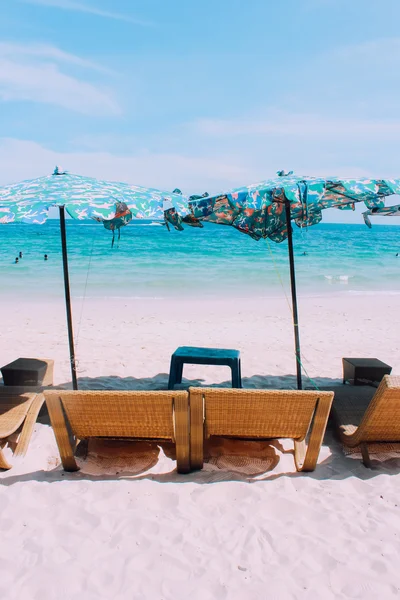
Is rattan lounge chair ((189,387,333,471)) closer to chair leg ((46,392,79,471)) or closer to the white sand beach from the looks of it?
the white sand beach

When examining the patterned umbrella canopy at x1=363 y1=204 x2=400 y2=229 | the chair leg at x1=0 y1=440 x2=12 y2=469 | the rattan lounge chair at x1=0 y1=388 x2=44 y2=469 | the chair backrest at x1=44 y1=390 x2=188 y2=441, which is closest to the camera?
the chair backrest at x1=44 y1=390 x2=188 y2=441

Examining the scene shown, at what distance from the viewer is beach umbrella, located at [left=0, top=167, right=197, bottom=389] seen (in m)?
3.62

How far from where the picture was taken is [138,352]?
7234 mm

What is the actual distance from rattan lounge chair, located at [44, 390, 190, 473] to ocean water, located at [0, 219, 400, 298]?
4.79 meters

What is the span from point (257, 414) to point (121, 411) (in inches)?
37.1

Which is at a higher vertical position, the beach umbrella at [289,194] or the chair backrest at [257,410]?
the beach umbrella at [289,194]

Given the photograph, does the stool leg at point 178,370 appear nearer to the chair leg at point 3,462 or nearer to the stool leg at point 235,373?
the stool leg at point 235,373

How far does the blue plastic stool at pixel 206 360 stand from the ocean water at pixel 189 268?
3.17 meters

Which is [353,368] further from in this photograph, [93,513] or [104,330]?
[104,330]

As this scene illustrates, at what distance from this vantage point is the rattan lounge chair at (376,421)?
3.24m

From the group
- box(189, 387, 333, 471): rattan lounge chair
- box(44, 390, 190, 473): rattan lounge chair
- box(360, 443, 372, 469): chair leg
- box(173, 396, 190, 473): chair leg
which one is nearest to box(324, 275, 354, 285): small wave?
box(360, 443, 372, 469): chair leg

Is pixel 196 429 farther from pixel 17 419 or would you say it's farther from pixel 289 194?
pixel 289 194

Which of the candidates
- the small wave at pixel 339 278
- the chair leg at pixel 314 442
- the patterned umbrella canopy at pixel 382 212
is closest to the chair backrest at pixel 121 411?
the chair leg at pixel 314 442

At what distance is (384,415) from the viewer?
335 cm
